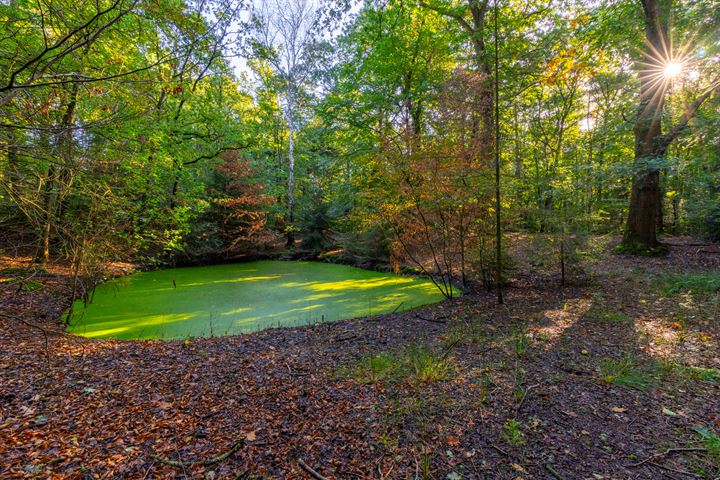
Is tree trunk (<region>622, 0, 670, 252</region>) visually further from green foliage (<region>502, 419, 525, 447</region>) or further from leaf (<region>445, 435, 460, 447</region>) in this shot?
leaf (<region>445, 435, 460, 447</region>)

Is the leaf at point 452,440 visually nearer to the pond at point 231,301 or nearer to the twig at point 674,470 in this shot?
the twig at point 674,470

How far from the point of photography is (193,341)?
3.25 meters

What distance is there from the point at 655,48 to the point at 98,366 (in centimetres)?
949

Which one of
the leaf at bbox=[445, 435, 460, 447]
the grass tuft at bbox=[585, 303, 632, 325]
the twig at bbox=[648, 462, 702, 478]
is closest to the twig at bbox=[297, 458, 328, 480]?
the leaf at bbox=[445, 435, 460, 447]

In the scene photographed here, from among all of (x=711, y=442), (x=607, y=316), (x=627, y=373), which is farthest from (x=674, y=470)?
(x=607, y=316)

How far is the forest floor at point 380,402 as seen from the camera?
1509 millimetres

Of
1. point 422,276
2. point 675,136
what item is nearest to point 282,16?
point 422,276

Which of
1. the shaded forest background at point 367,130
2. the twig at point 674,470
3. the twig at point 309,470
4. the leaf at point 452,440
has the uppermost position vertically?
the shaded forest background at point 367,130

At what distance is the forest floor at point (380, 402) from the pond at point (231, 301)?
2.37ft

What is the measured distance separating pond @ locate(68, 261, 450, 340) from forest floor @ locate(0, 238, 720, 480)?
0.72 m

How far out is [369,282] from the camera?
6.80 meters

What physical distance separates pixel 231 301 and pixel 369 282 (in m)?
2.88

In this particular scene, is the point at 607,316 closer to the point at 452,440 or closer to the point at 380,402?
the point at 452,440

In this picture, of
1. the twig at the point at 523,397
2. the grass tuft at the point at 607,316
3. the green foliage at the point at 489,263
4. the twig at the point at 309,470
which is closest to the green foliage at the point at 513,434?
the twig at the point at 523,397
